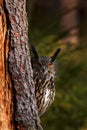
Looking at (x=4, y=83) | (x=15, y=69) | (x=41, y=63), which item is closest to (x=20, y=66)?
(x=15, y=69)

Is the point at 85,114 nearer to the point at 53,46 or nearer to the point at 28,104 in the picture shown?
the point at 53,46

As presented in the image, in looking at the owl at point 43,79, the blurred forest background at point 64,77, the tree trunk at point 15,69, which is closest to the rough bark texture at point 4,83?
the tree trunk at point 15,69

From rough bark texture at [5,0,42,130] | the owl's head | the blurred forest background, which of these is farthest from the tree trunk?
the blurred forest background

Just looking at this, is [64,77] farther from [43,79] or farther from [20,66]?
[20,66]

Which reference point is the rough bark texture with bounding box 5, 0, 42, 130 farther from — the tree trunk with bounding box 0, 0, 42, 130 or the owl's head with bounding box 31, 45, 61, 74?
the owl's head with bounding box 31, 45, 61, 74

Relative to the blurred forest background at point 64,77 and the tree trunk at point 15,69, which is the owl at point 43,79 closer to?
the tree trunk at point 15,69

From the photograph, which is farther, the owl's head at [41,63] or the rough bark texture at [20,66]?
the owl's head at [41,63]

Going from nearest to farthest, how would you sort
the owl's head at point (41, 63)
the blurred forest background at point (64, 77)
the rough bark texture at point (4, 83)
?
the rough bark texture at point (4, 83)
the owl's head at point (41, 63)
the blurred forest background at point (64, 77)

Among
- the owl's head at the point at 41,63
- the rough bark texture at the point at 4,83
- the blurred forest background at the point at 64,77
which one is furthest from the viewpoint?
the blurred forest background at the point at 64,77
